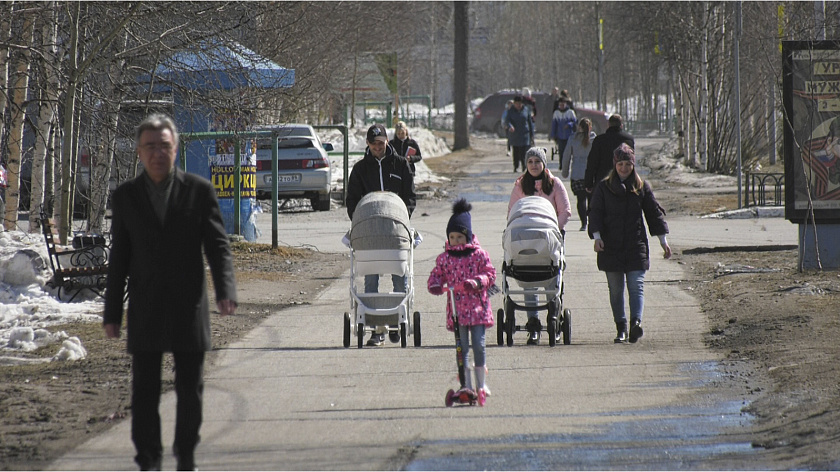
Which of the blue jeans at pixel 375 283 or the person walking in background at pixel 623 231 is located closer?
the blue jeans at pixel 375 283

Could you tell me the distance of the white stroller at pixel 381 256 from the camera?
8742 millimetres

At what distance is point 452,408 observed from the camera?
264 inches

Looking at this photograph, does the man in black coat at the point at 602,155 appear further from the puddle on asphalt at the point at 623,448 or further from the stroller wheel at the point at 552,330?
the puddle on asphalt at the point at 623,448

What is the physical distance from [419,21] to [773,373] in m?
56.0

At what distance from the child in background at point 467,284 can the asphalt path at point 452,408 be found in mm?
339

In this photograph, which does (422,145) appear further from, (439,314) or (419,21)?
(439,314)

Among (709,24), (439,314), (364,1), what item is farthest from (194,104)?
(364,1)

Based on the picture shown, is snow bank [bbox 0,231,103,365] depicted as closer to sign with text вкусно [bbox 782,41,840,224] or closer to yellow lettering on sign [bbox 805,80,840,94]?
sign with text вкусно [bbox 782,41,840,224]

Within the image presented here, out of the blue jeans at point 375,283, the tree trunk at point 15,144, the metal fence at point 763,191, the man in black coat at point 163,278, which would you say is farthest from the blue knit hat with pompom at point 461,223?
the metal fence at point 763,191

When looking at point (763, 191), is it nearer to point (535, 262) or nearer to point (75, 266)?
point (535, 262)

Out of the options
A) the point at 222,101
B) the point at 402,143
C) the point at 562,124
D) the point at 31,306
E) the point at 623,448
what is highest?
the point at 562,124

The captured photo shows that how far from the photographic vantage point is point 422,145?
144 ft

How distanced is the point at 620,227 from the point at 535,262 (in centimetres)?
90

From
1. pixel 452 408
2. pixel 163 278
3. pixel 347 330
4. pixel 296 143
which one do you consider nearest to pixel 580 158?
pixel 296 143
